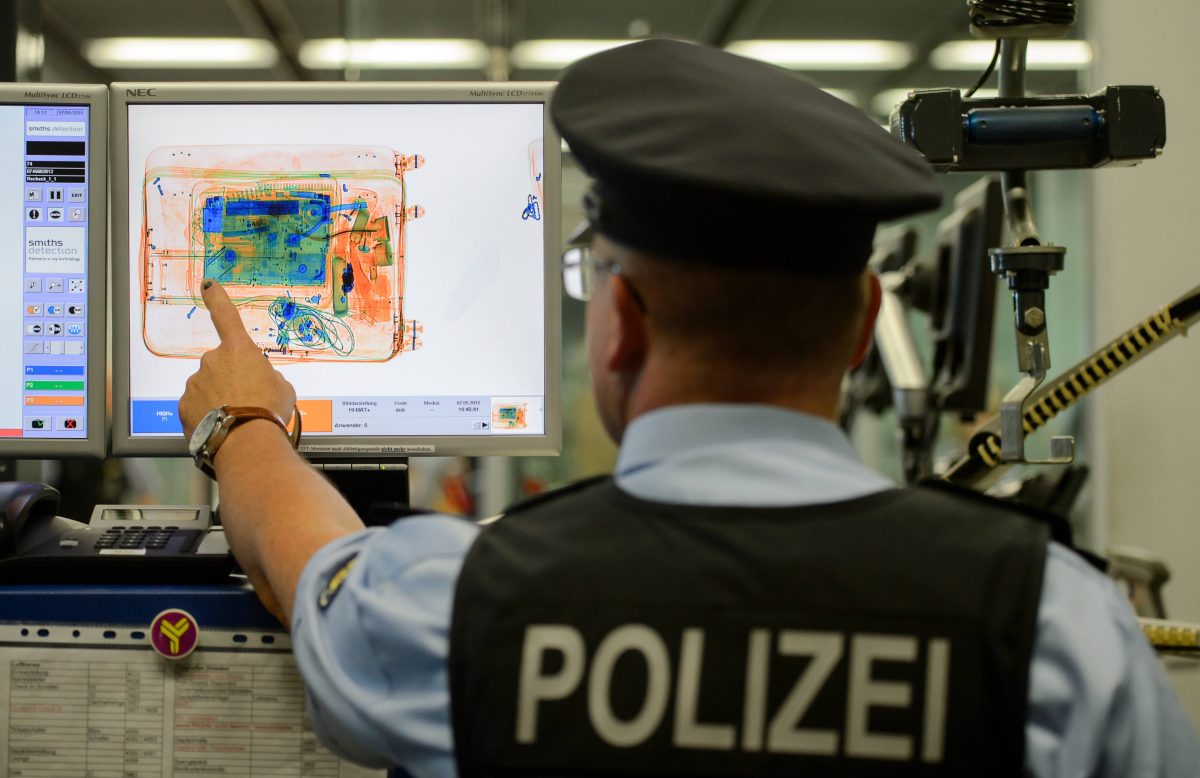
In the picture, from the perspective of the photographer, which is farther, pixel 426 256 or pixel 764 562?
pixel 426 256

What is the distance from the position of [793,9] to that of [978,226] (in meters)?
3.22

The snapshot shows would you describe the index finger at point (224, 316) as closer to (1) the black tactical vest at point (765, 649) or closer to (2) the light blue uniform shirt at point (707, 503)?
(2) the light blue uniform shirt at point (707, 503)

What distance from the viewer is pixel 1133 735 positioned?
0.67 meters

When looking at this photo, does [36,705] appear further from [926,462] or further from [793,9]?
[793,9]

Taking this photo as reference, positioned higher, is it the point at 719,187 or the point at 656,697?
the point at 719,187

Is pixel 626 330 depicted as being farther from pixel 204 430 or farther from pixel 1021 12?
pixel 1021 12

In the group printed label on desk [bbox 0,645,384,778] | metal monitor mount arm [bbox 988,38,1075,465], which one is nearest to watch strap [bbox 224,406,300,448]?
printed label on desk [bbox 0,645,384,778]

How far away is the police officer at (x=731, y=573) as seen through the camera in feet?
2.12

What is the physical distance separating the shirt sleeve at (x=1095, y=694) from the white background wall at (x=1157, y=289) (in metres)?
2.41

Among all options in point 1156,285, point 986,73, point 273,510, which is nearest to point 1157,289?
point 1156,285

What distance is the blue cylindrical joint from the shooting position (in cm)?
134

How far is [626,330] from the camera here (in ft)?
2.40

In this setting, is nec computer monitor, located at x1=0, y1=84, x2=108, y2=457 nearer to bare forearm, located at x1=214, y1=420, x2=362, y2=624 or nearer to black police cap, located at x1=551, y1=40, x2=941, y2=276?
bare forearm, located at x1=214, y1=420, x2=362, y2=624

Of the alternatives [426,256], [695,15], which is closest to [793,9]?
[695,15]
